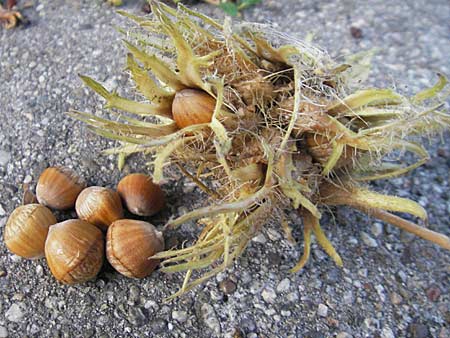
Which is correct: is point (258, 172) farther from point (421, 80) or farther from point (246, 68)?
point (421, 80)

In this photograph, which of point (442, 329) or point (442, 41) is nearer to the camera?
point (442, 329)

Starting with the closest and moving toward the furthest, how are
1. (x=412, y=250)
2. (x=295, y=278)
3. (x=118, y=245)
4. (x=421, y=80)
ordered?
(x=118, y=245), (x=295, y=278), (x=412, y=250), (x=421, y=80)

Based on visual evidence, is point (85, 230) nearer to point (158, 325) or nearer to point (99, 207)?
point (99, 207)

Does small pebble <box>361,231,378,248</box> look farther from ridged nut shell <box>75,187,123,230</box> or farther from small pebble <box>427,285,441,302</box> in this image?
ridged nut shell <box>75,187,123,230</box>

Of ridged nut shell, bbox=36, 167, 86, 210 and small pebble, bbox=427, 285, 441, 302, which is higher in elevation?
ridged nut shell, bbox=36, 167, 86, 210

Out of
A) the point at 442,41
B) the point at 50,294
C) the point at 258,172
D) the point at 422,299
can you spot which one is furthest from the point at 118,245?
the point at 442,41

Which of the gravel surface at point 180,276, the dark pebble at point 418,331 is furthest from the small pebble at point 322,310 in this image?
the dark pebble at point 418,331

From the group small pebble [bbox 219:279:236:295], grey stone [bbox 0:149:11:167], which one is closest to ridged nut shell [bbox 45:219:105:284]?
small pebble [bbox 219:279:236:295]
